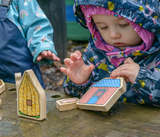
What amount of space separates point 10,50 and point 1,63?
0.40ft

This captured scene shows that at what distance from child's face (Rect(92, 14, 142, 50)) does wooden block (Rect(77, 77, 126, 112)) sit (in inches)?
10.1

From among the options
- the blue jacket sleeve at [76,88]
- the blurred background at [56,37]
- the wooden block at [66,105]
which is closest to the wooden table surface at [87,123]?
the wooden block at [66,105]

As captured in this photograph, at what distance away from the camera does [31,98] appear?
2.84 ft

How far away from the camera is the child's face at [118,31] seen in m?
1.08

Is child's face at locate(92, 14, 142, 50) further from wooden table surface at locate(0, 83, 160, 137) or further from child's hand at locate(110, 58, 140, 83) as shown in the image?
wooden table surface at locate(0, 83, 160, 137)

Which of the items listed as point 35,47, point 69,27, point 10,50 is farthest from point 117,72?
point 69,27

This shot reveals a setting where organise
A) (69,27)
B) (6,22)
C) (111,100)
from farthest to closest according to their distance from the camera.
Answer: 1. (69,27)
2. (6,22)
3. (111,100)

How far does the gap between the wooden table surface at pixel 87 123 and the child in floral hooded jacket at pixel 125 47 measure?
13 cm

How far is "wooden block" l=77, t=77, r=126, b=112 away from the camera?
0.85m

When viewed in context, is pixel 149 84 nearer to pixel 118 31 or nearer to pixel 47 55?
pixel 118 31

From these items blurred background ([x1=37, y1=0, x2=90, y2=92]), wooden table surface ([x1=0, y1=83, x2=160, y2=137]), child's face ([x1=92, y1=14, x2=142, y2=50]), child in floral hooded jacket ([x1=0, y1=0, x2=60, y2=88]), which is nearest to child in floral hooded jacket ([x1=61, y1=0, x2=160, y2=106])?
child's face ([x1=92, y1=14, x2=142, y2=50])

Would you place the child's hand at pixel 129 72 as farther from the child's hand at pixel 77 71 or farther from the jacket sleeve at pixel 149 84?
the child's hand at pixel 77 71

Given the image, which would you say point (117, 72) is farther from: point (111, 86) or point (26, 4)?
point (26, 4)

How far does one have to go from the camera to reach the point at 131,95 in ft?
4.07
